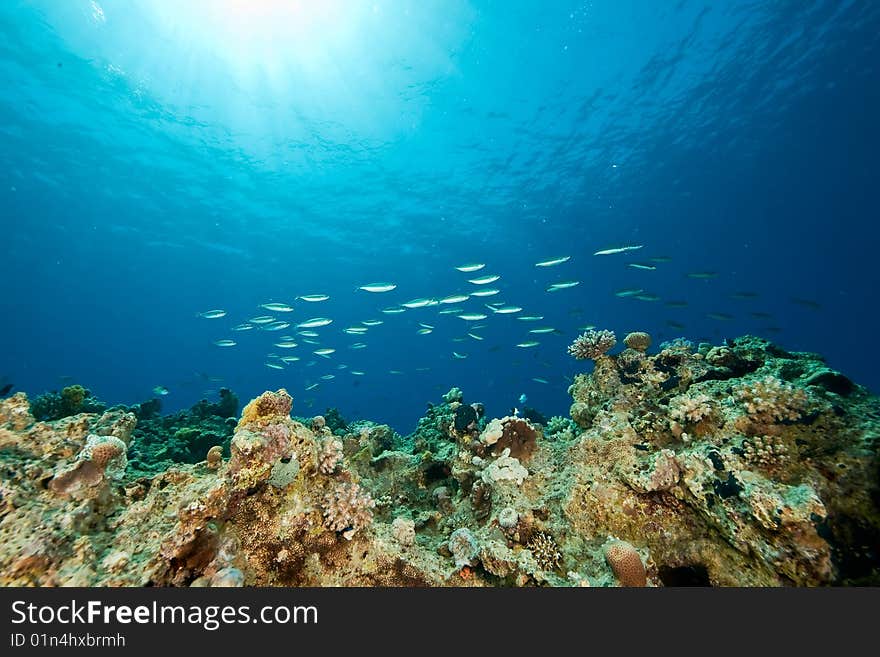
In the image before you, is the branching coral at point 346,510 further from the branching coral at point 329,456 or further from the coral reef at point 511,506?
the branching coral at point 329,456

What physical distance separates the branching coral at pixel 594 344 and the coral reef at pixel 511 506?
1.59 m

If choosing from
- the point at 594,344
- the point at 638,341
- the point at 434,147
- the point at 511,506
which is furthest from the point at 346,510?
the point at 434,147

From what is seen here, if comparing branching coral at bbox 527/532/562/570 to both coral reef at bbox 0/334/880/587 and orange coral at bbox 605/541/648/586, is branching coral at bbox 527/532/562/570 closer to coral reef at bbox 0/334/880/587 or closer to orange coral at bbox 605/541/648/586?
coral reef at bbox 0/334/880/587

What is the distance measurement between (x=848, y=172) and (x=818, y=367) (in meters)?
50.2

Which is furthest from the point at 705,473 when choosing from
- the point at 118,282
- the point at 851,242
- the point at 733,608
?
the point at 118,282

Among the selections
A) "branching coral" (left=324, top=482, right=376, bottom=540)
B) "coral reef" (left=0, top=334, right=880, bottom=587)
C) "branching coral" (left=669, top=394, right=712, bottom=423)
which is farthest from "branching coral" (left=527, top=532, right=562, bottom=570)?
"branching coral" (left=669, top=394, right=712, bottom=423)

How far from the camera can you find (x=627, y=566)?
3615mm

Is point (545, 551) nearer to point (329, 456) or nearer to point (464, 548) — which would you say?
point (464, 548)

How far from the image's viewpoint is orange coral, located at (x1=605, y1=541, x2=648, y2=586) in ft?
11.8

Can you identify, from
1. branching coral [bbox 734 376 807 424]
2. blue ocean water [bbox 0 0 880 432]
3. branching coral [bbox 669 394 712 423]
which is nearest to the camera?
branching coral [bbox 734 376 807 424]

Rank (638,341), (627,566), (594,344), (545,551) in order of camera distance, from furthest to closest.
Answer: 1. (594,344)
2. (638,341)
3. (545,551)
4. (627,566)

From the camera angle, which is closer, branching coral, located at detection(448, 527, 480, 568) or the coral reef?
the coral reef

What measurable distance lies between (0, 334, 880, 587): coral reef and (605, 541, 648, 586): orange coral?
1 centimetres

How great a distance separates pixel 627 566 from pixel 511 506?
1.47 m
